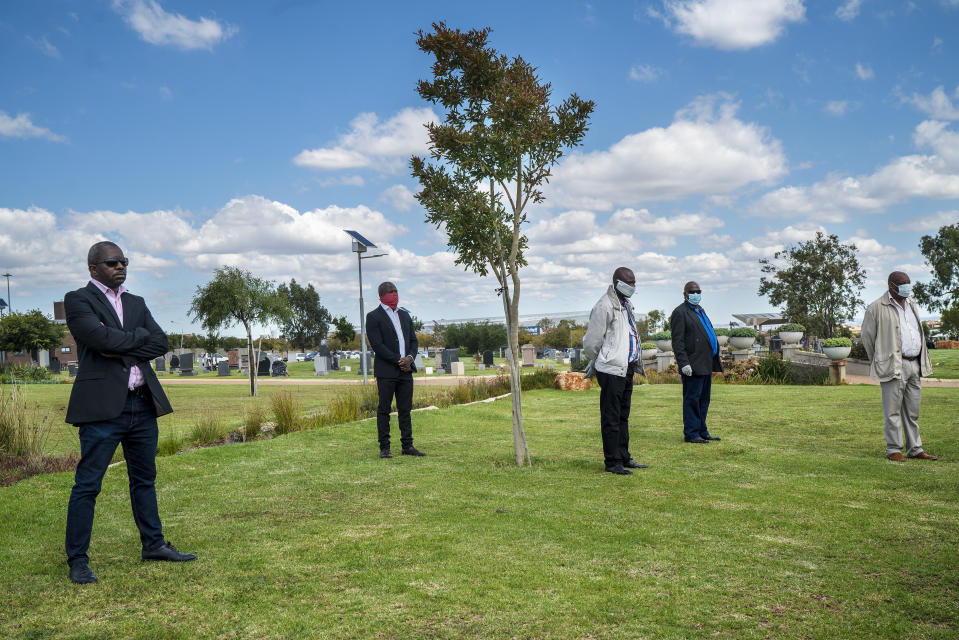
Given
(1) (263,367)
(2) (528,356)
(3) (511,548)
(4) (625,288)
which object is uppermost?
(4) (625,288)

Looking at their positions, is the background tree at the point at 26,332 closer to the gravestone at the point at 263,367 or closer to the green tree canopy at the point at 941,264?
the gravestone at the point at 263,367

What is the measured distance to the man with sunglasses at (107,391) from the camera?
407cm

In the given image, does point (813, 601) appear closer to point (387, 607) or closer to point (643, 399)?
point (387, 607)

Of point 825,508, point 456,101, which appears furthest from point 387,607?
point 456,101

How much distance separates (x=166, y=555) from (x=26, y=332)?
53.4 m

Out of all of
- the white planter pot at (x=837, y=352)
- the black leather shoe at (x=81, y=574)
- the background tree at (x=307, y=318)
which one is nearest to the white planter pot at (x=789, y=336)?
the white planter pot at (x=837, y=352)

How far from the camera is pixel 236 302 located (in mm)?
25188

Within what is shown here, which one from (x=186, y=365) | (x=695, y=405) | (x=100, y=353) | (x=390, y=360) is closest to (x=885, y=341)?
(x=695, y=405)

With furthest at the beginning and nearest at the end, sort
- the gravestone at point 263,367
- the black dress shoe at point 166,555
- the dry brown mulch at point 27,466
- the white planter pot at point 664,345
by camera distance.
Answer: the gravestone at point 263,367 → the white planter pot at point 664,345 → the dry brown mulch at point 27,466 → the black dress shoe at point 166,555

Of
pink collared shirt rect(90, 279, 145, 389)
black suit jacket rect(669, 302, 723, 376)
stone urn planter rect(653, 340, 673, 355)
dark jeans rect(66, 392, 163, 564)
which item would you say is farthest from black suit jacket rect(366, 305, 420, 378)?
stone urn planter rect(653, 340, 673, 355)

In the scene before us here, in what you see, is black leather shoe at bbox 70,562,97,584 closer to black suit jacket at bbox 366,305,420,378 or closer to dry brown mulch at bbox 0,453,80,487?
dry brown mulch at bbox 0,453,80,487

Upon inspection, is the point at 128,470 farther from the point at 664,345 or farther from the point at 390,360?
the point at 664,345

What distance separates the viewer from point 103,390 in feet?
13.5

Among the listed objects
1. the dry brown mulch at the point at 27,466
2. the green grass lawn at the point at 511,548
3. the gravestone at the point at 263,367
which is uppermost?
the gravestone at the point at 263,367
